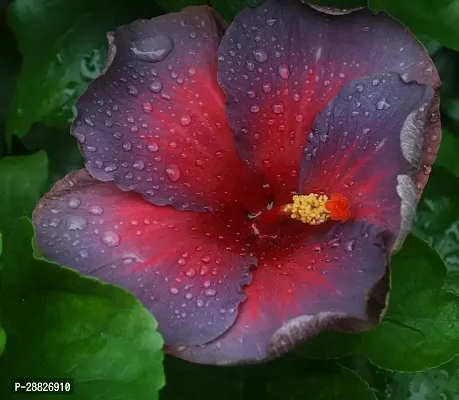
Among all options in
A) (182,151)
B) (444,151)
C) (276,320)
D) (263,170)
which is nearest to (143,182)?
(182,151)

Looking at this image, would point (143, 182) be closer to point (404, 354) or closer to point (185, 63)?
point (185, 63)

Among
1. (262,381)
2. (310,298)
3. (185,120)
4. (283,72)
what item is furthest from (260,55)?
(262,381)

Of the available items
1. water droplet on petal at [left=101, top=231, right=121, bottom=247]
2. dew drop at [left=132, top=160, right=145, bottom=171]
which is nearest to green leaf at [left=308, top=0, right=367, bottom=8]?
dew drop at [left=132, top=160, right=145, bottom=171]

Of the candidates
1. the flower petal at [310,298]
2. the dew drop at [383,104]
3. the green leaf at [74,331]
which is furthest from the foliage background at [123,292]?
the dew drop at [383,104]

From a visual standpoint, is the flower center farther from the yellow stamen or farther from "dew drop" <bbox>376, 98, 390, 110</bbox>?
"dew drop" <bbox>376, 98, 390, 110</bbox>

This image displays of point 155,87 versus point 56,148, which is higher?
point 155,87

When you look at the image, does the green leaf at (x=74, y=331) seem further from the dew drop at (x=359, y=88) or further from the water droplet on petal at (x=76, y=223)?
the dew drop at (x=359, y=88)

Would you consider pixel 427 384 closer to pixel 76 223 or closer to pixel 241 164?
pixel 241 164
